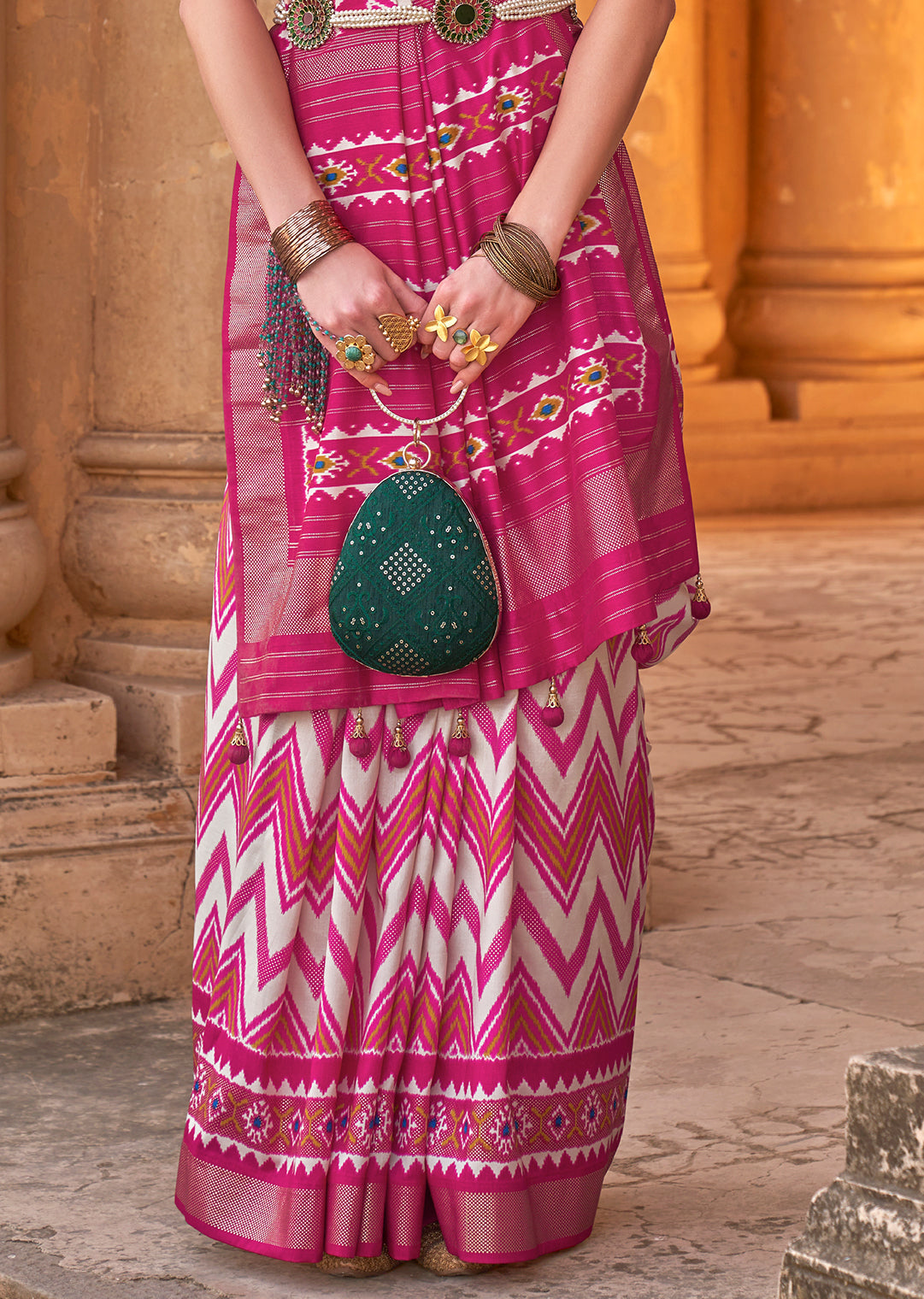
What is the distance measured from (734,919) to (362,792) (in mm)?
1589

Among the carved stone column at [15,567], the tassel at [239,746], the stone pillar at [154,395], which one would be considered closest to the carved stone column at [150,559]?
the stone pillar at [154,395]

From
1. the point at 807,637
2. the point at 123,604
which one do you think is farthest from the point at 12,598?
the point at 807,637

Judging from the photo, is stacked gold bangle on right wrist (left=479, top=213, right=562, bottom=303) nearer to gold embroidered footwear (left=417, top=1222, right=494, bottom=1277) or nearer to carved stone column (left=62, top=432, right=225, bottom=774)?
gold embroidered footwear (left=417, top=1222, right=494, bottom=1277)

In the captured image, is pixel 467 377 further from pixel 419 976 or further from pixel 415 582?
pixel 419 976

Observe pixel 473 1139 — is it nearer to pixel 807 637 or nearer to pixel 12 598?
pixel 12 598

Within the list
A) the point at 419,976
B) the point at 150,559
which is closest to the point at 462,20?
the point at 419,976

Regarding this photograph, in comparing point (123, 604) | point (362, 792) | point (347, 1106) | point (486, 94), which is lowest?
point (347, 1106)

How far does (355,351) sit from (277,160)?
201 mm

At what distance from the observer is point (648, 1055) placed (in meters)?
2.67

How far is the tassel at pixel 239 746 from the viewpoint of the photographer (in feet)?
6.37

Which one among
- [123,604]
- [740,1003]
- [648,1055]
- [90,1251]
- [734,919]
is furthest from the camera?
[734,919]

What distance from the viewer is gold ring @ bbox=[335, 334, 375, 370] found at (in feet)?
5.91

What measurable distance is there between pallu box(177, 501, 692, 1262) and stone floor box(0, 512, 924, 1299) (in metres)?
0.10

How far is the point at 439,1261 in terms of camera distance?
6.31 feet
